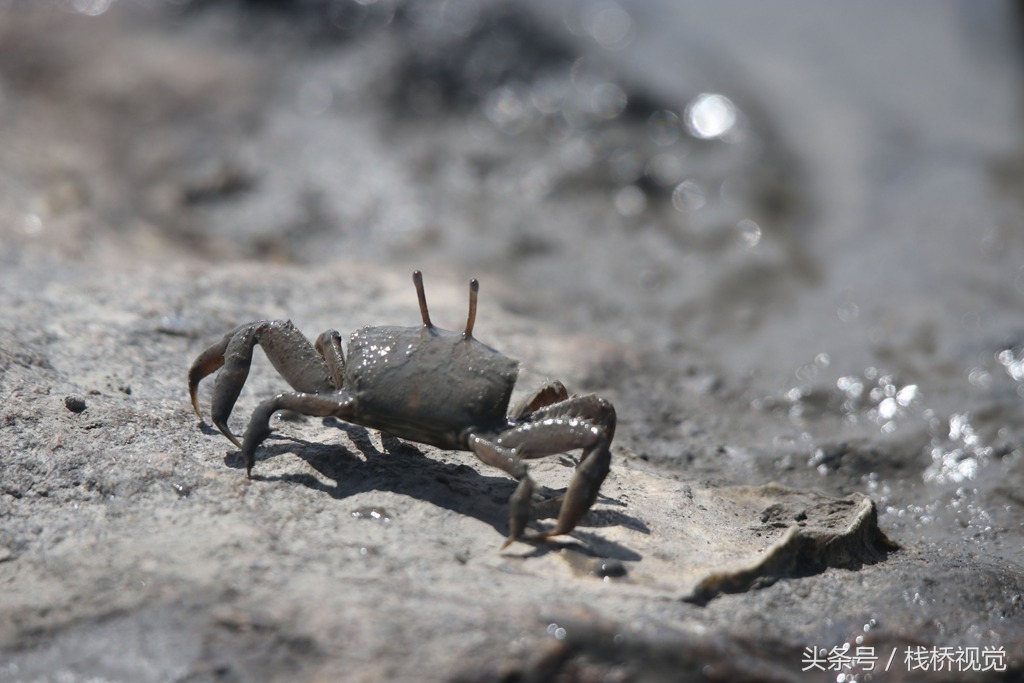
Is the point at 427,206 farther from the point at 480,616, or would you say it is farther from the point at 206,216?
the point at 480,616

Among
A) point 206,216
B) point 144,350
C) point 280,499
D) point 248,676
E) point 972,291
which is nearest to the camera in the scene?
point 248,676

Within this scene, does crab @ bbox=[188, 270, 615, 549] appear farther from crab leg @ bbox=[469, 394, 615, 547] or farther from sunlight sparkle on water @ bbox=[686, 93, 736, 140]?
sunlight sparkle on water @ bbox=[686, 93, 736, 140]

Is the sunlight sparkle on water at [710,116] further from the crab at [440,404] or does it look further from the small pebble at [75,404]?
the small pebble at [75,404]

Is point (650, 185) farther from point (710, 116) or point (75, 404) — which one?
point (75, 404)

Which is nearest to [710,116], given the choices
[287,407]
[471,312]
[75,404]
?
[471,312]

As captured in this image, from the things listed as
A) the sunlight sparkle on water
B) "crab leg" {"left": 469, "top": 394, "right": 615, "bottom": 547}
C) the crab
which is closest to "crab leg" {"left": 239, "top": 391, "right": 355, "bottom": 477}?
the crab

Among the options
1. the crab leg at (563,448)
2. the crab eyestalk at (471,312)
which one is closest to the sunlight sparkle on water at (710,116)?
the crab eyestalk at (471,312)

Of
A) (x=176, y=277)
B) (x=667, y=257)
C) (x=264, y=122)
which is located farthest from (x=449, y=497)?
(x=264, y=122)
